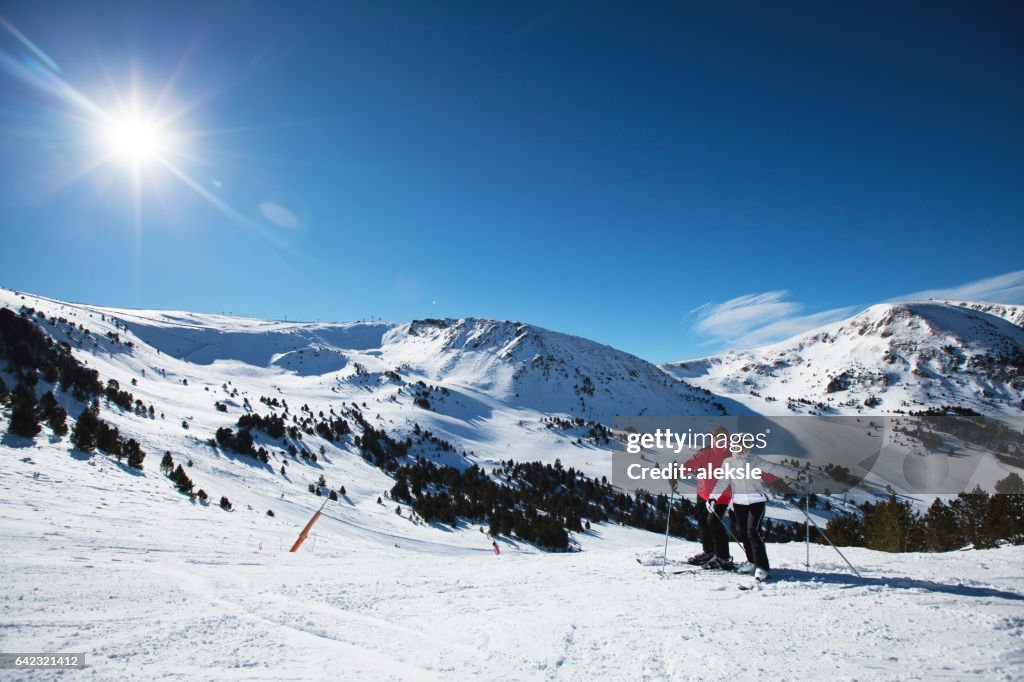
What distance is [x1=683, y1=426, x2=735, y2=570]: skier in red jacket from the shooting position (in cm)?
705

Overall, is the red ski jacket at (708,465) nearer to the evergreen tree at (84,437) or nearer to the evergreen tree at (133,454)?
the evergreen tree at (133,454)

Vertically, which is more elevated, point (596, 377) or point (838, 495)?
point (596, 377)

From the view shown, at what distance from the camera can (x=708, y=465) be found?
7.32 m

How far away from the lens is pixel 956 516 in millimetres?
27516

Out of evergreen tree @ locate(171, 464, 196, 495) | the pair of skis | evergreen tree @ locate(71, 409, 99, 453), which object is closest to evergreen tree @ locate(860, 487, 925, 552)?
the pair of skis

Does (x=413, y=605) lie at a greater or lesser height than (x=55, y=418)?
lesser

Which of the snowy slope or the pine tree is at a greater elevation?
the pine tree

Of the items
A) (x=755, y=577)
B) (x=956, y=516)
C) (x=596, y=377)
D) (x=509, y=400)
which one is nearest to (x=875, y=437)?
(x=596, y=377)

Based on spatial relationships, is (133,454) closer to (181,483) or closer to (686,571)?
(181,483)

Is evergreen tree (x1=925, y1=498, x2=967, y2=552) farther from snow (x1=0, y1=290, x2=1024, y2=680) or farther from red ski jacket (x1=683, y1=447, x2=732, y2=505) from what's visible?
red ski jacket (x1=683, y1=447, x2=732, y2=505)

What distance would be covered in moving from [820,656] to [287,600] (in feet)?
17.6

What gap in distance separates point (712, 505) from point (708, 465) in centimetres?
64

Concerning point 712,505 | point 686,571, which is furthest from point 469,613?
point 712,505

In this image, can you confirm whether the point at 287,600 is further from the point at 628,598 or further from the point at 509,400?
the point at 509,400
